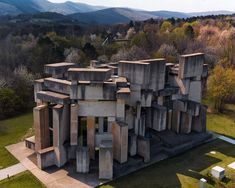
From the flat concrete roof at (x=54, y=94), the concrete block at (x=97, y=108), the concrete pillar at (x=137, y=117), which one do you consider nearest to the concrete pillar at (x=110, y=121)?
the concrete block at (x=97, y=108)

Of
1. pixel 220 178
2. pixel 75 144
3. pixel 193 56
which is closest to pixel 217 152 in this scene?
pixel 220 178

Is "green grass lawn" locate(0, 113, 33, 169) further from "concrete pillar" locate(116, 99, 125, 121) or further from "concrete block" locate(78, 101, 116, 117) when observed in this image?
"concrete pillar" locate(116, 99, 125, 121)

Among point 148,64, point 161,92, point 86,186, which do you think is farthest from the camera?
point 161,92

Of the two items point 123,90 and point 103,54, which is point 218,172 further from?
point 103,54

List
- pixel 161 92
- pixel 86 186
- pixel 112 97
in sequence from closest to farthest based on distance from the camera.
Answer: pixel 86 186
pixel 112 97
pixel 161 92

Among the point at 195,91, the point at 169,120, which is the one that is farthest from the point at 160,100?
the point at 195,91

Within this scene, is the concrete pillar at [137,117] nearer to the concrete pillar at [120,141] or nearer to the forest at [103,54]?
the concrete pillar at [120,141]

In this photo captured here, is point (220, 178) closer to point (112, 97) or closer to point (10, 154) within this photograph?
point (112, 97)

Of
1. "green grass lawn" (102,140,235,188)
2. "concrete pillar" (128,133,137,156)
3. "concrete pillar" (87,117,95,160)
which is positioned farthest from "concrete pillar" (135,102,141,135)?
"concrete pillar" (87,117,95,160)
